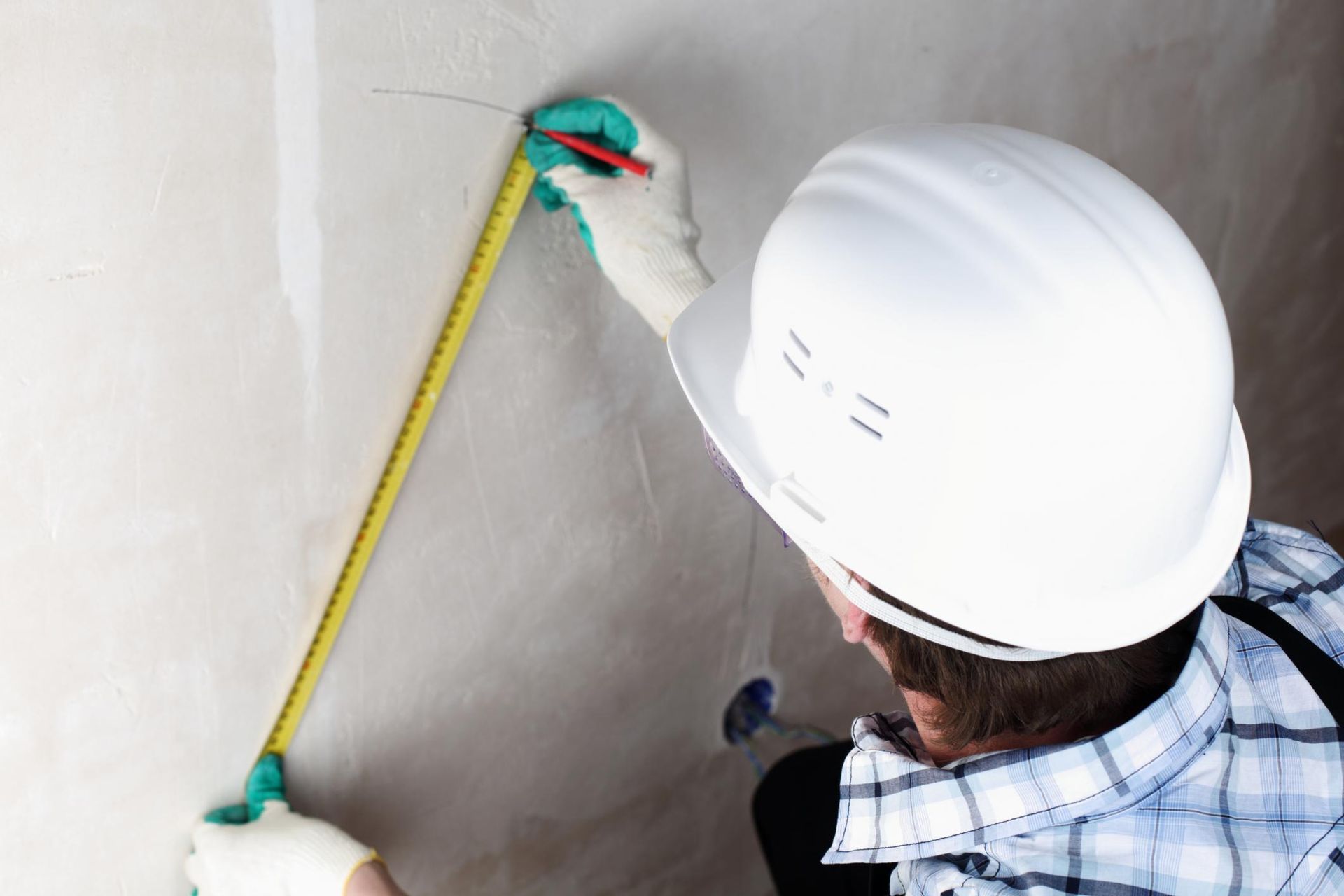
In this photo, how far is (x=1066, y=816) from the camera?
1.05m

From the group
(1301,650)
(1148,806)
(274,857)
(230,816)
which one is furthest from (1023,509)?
(230,816)

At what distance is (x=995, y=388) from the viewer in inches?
36.5

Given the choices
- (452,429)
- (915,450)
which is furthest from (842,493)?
(452,429)

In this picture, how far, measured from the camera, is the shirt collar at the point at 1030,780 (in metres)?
1.06

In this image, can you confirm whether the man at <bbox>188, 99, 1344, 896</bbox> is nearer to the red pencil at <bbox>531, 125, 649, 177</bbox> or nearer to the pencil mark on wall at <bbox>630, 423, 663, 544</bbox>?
the red pencil at <bbox>531, 125, 649, 177</bbox>

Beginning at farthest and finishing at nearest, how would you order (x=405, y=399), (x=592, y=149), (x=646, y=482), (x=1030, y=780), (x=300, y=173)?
(x=646, y=482), (x=405, y=399), (x=592, y=149), (x=300, y=173), (x=1030, y=780)

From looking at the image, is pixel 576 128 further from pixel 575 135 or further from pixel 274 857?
pixel 274 857

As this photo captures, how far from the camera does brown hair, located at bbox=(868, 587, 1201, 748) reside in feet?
3.63

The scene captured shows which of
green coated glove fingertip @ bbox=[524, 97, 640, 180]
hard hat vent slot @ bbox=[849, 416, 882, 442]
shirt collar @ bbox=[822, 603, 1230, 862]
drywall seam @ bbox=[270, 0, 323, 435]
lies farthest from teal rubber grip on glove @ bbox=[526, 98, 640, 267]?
shirt collar @ bbox=[822, 603, 1230, 862]

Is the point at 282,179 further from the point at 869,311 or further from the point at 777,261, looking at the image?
the point at 869,311

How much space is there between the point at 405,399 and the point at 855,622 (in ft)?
2.08

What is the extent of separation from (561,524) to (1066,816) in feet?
2.88

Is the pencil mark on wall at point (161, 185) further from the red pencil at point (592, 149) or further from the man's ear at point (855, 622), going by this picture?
the man's ear at point (855, 622)

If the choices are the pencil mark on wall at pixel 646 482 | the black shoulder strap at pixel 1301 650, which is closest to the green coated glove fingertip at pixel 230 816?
the pencil mark on wall at pixel 646 482
